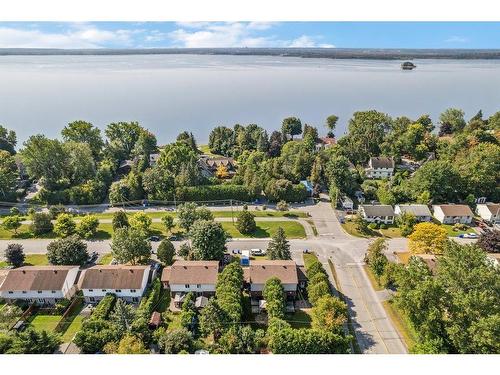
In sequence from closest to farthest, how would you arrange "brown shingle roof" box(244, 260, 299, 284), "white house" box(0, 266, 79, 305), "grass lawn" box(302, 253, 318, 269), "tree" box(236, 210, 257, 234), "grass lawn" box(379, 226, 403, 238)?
"white house" box(0, 266, 79, 305) → "brown shingle roof" box(244, 260, 299, 284) → "grass lawn" box(302, 253, 318, 269) → "tree" box(236, 210, 257, 234) → "grass lawn" box(379, 226, 403, 238)

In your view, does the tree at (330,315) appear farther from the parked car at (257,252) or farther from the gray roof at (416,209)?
the gray roof at (416,209)

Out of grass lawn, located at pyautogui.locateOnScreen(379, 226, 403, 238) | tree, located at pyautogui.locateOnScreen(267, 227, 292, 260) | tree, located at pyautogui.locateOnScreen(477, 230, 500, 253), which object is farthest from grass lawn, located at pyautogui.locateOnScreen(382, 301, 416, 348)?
tree, located at pyautogui.locateOnScreen(477, 230, 500, 253)

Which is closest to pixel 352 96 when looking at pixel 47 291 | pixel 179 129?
pixel 179 129

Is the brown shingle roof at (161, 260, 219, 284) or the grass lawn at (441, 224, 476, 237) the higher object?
the brown shingle roof at (161, 260, 219, 284)

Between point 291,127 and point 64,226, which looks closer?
point 64,226

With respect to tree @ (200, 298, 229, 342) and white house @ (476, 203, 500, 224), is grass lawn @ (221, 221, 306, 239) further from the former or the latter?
white house @ (476, 203, 500, 224)

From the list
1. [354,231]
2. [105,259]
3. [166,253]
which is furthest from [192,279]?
[354,231]

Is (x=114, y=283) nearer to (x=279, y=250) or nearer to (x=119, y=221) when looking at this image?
(x=119, y=221)
